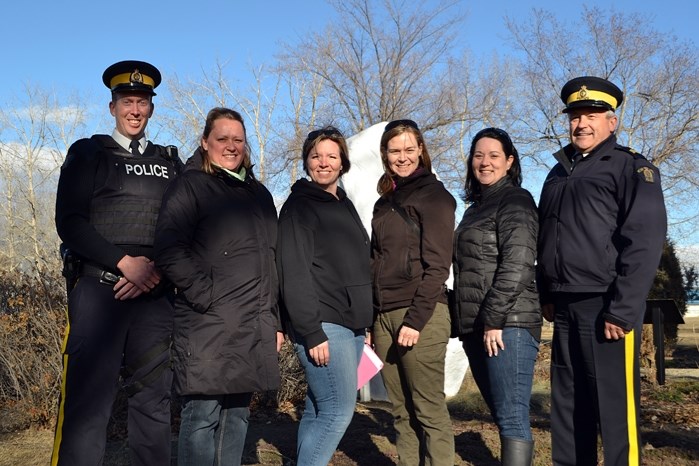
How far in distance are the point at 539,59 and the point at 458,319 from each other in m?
20.8

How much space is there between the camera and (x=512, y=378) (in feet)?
11.3

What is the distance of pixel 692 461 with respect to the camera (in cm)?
446

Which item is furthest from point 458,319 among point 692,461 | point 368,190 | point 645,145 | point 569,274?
point 645,145

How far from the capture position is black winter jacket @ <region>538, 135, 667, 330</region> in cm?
312

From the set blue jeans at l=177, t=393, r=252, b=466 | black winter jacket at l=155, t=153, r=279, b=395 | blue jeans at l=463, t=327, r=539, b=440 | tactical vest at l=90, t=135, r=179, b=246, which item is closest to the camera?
black winter jacket at l=155, t=153, r=279, b=395

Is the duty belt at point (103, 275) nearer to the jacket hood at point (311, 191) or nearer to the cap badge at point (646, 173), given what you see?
the jacket hood at point (311, 191)

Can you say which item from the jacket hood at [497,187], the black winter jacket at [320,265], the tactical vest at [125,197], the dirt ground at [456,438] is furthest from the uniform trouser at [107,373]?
the jacket hood at [497,187]

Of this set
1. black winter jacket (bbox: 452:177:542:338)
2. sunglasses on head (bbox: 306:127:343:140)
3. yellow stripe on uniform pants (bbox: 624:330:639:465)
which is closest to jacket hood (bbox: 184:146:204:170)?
sunglasses on head (bbox: 306:127:343:140)

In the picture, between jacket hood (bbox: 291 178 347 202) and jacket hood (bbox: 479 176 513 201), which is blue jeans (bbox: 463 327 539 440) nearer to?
jacket hood (bbox: 479 176 513 201)

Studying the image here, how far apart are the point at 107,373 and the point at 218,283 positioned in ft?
2.39

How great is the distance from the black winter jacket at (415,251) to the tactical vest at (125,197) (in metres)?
1.14

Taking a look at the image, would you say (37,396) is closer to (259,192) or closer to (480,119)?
(259,192)

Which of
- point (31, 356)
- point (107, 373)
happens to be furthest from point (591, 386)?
point (31, 356)

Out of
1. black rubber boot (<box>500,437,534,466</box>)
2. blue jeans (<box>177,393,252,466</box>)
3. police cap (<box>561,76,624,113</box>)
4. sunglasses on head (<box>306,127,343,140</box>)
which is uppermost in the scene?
police cap (<box>561,76,624,113</box>)
